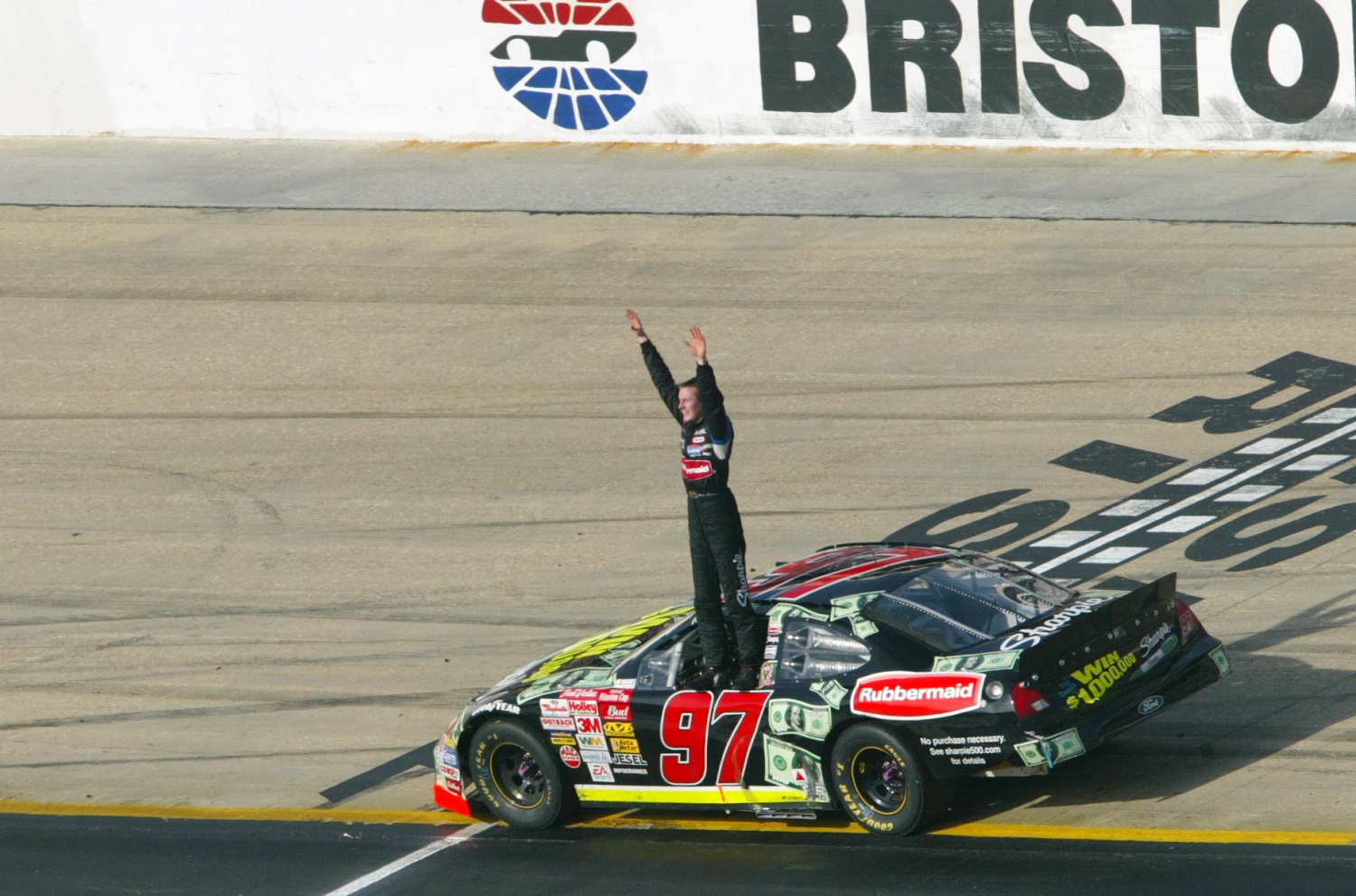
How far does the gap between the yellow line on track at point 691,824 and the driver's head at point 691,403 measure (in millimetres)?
2112

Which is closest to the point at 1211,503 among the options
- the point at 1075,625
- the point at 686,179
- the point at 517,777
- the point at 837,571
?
the point at 837,571

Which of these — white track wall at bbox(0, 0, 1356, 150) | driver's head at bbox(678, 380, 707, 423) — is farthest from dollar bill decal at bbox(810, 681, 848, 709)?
white track wall at bbox(0, 0, 1356, 150)

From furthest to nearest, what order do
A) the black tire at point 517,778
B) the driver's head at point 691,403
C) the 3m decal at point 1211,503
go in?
the 3m decal at point 1211,503
the black tire at point 517,778
the driver's head at point 691,403

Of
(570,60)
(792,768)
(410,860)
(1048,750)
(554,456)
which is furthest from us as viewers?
(570,60)

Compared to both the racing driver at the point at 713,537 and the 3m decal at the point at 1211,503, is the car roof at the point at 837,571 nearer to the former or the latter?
the racing driver at the point at 713,537

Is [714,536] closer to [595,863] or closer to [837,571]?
[837,571]

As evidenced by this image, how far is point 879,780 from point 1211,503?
5.50 m

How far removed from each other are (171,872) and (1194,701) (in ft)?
18.3

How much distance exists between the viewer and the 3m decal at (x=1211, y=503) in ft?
41.7

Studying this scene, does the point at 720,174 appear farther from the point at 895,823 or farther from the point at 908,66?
the point at 895,823

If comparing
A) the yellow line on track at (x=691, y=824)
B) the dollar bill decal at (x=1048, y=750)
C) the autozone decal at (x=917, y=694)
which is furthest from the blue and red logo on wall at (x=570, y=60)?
the dollar bill decal at (x=1048, y=750)

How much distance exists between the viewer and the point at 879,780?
8883 millimetres

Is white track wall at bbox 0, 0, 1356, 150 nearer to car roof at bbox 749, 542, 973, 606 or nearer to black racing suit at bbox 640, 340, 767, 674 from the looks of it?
car roof at bbox 749, 542, 973, 606

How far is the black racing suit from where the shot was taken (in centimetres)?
930
